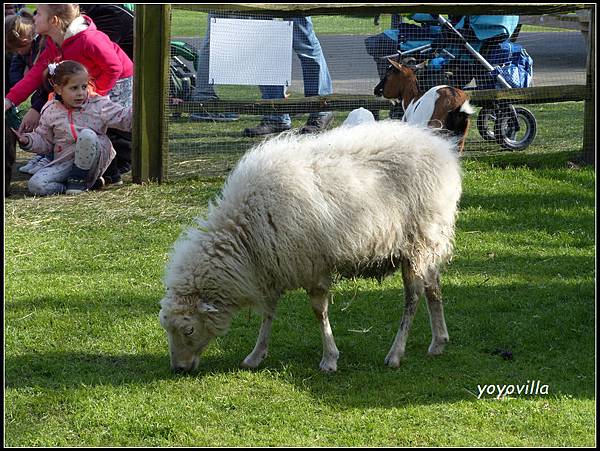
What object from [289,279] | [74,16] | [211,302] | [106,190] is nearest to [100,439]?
[211,302]

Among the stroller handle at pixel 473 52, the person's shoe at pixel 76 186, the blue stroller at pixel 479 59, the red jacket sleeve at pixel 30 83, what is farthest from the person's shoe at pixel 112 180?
the stroller handle at pixel 473 52

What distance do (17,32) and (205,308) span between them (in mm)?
5780

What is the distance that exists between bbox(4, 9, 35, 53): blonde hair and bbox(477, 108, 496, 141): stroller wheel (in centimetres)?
451

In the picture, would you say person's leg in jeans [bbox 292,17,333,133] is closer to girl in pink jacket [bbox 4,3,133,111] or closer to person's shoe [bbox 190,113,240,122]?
person's shoe [bbox 190,113,240,122]

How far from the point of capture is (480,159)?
880 centimetres

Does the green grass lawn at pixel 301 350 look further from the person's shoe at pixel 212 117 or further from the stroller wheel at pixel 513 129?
the person's shoe at pixel 212 117

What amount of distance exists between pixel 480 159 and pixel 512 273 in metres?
2.74

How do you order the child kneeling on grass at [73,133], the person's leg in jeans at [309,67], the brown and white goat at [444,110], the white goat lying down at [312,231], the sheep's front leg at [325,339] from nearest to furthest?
the white goat lying down at [312,231]
the sheep's front leg at [325,339]
the brown and white goat at [444,110]
the child kneeling on grass at [73,133]
the person's leg in jeans at [309,67]

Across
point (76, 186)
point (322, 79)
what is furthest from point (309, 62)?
point (76, 186)

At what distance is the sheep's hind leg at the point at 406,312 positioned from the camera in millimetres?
4906

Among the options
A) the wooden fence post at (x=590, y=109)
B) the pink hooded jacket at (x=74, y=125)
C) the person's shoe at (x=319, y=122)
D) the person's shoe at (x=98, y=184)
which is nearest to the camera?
the pink hooded jacket at (x=74, y=125)

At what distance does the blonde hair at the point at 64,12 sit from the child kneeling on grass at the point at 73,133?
485 millimetres

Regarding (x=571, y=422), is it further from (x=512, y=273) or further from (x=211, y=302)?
(x=512, y=273)

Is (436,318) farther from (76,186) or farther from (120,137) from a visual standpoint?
(120,137)
